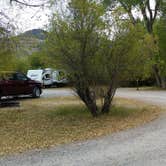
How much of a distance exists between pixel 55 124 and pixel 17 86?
38.5 feet

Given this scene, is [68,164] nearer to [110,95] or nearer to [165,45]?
[110,95]

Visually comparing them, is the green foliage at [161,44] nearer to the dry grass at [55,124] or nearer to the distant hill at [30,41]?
the dry grass at [55,124]

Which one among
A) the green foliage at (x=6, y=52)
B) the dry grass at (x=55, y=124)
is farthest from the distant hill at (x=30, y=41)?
the dry grass at (x=55, y=124)

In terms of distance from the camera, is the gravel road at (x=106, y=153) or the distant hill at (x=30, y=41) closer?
the gravel road at (x=106, y=153)

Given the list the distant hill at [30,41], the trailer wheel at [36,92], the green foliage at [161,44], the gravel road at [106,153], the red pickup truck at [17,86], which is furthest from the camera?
the green foliage at [161,44]

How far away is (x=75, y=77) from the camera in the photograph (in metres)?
16.1

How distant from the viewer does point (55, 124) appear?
14.7 metres

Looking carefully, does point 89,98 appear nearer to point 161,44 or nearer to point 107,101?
point 107,101

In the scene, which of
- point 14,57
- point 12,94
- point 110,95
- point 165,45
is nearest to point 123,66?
point 110,95

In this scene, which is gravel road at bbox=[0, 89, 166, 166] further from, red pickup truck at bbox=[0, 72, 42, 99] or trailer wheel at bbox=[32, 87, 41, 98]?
trailer wheel at bbox=[32, 87, 41, 98]

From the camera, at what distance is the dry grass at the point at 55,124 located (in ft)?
37.3

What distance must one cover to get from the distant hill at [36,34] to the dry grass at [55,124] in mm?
3017

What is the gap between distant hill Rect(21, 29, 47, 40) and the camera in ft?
53.3

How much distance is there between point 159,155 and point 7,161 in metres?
3.12
